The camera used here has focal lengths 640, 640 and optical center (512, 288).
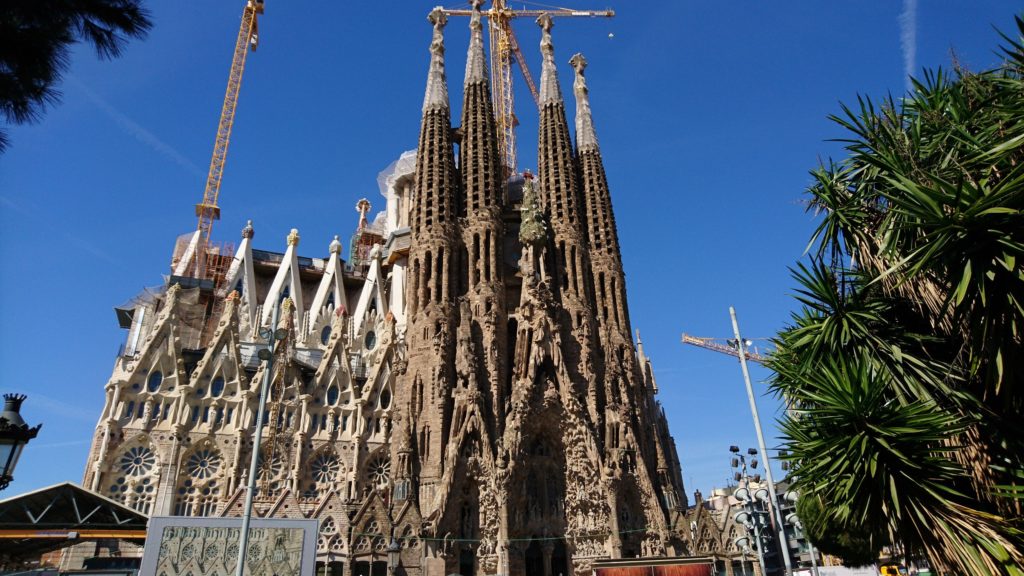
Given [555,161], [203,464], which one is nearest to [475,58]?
[555,161]

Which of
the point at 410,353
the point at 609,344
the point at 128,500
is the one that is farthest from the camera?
the point at 609,344

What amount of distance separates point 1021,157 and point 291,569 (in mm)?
19142

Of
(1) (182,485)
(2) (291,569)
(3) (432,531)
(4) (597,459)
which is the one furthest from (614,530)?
(1) (182,485)

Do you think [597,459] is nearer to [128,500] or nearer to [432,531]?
[432,531]

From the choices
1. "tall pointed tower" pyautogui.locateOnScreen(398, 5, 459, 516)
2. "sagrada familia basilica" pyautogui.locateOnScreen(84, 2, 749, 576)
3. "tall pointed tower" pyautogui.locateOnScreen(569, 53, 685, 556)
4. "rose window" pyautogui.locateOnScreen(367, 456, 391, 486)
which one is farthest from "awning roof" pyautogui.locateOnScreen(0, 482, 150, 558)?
"tall pointed tower" pyautogui.locateOnScreen(569, 53, 685, 556)

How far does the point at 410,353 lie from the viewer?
3766 cm

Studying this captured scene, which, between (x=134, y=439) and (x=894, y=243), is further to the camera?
(x=134, y=439)

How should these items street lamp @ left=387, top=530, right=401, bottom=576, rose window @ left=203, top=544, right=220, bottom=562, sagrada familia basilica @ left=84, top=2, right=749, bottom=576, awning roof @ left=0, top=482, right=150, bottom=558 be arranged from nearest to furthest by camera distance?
awning roof @ left=0, top=482, right=150, bottom=558
rose window @ left=203, top=544, right=220, bottom=562
street lamp @ left=387, top=530, right=401, bottom=576
sagrada familia basilica @ left=84, top=2, right=749, bottom=576

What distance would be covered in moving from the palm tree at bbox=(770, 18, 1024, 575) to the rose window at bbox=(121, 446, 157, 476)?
33.1 metres

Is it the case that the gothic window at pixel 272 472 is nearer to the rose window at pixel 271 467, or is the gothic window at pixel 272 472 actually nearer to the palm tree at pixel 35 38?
the rose window at pixel 271 467

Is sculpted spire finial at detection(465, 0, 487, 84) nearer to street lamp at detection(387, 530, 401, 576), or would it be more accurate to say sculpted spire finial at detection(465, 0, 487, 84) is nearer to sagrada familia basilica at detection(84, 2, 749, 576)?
sagrada familia basilica at detection(84, 2, 749, 576)

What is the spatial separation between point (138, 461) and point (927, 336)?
3643 centimetres

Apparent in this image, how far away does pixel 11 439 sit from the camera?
277 inches

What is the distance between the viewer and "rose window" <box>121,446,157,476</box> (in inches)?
1334
